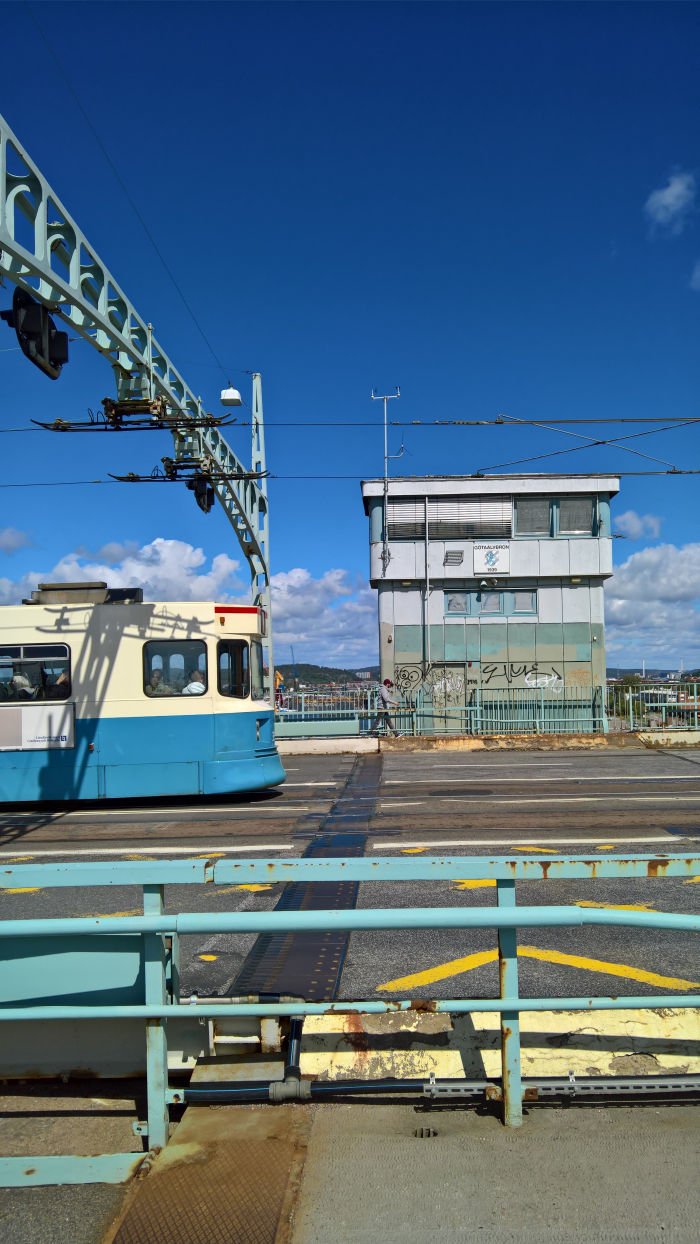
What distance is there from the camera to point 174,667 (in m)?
13.1

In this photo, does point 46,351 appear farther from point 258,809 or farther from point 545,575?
point 545,575

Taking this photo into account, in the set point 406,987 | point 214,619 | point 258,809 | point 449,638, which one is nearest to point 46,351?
point 214,619

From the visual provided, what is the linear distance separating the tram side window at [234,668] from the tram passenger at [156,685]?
33.4 inches

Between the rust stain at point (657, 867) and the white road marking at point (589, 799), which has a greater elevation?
the rust stain at point (657, 867)

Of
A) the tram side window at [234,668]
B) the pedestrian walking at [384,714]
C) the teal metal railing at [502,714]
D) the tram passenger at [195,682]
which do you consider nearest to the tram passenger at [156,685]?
the tram passenger at [195,682]

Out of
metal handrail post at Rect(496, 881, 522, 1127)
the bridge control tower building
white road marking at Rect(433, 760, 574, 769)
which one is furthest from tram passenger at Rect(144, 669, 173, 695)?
the bridge control tower building

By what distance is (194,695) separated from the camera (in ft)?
43.1

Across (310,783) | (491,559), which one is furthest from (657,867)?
(491,559)

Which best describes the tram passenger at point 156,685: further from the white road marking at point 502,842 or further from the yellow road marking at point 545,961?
the yellow road marking at point 545,961

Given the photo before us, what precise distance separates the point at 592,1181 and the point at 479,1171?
40cm

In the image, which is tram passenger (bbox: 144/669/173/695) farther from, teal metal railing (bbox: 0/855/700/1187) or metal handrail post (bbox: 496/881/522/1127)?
metal handrail post (bbox: 496/881/522/1127)

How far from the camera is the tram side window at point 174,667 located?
13.1 metres

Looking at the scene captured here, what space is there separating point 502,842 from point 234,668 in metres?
5.73

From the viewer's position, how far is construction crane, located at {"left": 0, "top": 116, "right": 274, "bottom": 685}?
952 centimetres
